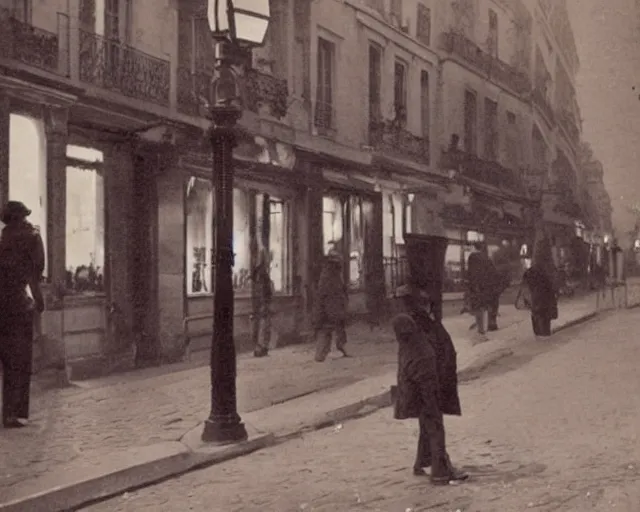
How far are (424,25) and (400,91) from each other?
81.2 inches

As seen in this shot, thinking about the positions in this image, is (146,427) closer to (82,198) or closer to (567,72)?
(82,198)

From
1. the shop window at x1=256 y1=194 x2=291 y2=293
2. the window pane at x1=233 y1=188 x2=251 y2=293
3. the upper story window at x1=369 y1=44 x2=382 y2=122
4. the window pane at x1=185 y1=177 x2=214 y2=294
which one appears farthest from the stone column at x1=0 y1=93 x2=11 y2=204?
the upper story window at x1=369 y1=44 x2=382 y2=122

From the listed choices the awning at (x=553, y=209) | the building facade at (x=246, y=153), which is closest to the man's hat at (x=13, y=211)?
the building facade at (x=246, y=153)

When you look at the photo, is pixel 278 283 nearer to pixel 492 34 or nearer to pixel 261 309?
pixel 261 309

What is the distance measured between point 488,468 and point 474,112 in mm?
20846

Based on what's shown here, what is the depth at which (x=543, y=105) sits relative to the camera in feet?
105

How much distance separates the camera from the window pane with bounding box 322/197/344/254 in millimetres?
18266

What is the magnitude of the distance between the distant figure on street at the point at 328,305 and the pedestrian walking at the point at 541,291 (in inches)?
174

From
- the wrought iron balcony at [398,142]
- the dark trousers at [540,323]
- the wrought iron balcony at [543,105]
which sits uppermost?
the wrought iron balcony at [543,105]

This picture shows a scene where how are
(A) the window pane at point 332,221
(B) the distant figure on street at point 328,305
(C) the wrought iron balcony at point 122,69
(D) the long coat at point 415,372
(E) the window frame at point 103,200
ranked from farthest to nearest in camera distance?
(A) the window pane at point 332,221 → (B) the distant figure on street at point 328,305 → (C) the wrought iron balcony at point 122,69 → (E) the window frame at point 103,200 → (D) the long coat at point 415,372

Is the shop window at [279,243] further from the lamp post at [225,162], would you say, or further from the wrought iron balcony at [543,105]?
the wrought iron balcony at [543,105]

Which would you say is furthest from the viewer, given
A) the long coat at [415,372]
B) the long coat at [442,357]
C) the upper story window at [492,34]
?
the upper story window at [492,34]

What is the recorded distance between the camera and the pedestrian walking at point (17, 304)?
7.90 meters

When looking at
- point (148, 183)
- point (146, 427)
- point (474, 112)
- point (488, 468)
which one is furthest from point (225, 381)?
point (474, 112)
